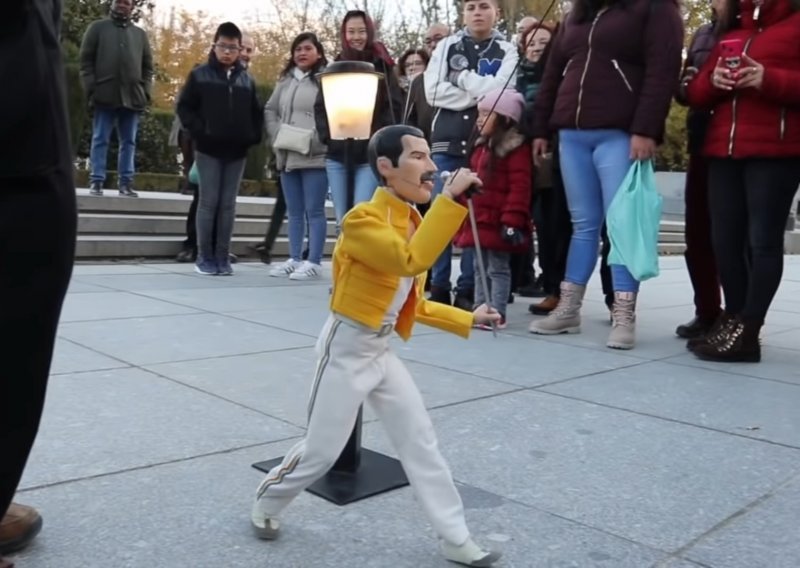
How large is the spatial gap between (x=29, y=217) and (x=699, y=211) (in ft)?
14.6

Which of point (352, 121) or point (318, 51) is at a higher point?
point (318, 51)

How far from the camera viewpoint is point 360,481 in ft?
9.03

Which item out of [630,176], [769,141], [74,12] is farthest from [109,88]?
[74,12]

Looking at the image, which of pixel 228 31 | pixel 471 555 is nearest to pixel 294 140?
pixel 228 31

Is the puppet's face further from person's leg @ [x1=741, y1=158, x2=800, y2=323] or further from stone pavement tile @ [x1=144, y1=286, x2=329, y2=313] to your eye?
stone pavement tile @ [x1=144, y1=286, x2=329, y2=313]

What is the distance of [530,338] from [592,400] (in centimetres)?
156

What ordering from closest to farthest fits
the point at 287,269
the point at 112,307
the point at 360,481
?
1. the point at 360,481
2. the point at 112,307
3. the point at 287,269

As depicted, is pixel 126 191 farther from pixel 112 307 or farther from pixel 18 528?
pixel 18 528

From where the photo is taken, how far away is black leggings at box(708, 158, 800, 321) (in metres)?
4.60

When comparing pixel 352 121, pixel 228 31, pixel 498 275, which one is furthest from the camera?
pixel 228 31

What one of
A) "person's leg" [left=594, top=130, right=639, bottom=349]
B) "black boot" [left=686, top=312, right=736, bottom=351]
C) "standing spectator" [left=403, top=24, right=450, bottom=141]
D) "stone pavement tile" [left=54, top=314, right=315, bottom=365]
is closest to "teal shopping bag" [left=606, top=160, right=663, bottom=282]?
"person's leg" [left=594, top=130, right=639, bottom=349]

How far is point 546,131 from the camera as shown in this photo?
5.49 metres

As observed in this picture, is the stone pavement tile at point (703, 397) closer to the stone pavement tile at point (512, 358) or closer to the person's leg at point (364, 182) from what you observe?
the stone pavement tile at point (512, 358)

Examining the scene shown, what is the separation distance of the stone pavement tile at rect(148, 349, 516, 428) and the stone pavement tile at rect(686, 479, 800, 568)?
56.0 inches
